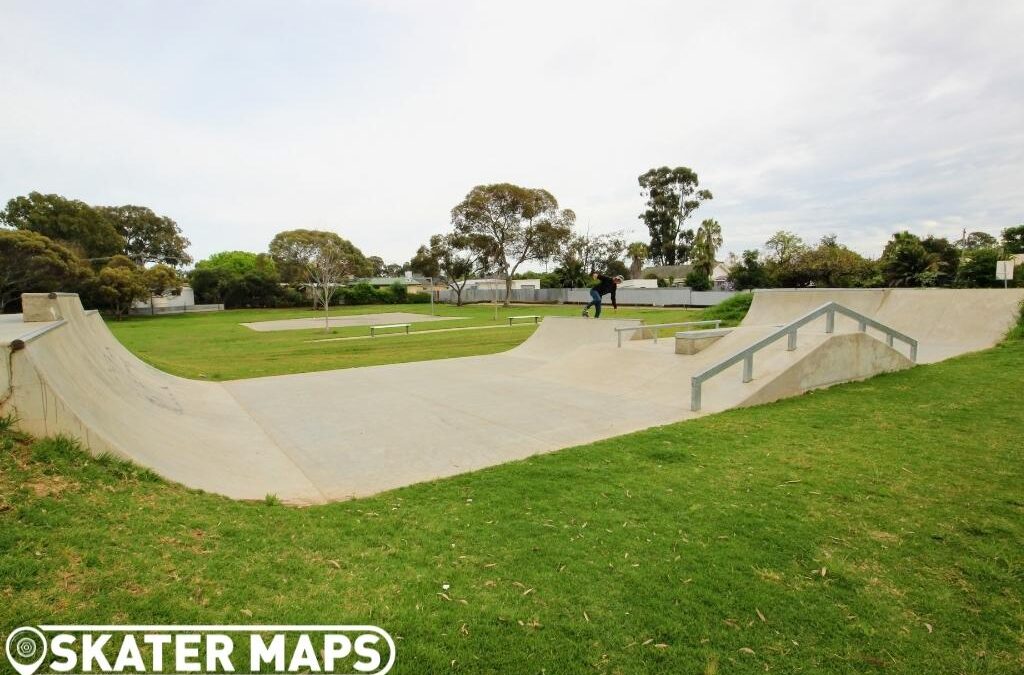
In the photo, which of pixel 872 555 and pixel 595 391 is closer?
pixel 872 555

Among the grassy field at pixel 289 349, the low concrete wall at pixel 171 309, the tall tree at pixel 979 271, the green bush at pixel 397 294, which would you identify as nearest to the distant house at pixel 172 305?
the low concrete wall at pixel 171 309

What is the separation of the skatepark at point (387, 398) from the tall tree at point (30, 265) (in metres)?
35.8

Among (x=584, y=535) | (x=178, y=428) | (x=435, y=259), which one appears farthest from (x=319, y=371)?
→ (x=435, y=259)

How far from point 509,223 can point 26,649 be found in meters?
54.7

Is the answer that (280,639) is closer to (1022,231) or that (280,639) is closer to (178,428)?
(178,428)

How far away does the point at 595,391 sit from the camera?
9.12m

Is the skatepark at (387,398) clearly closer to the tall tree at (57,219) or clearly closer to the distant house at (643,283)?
the distant house at (643,283)

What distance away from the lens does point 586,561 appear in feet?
11.0

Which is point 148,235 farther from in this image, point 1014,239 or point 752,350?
point 1014,239

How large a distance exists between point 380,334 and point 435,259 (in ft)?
119

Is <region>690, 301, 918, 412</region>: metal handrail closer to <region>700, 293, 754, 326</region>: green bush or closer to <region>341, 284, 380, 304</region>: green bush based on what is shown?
<region>700, 293, 754, 326</region>: green bush

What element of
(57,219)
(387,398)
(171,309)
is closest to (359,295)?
(171,309)

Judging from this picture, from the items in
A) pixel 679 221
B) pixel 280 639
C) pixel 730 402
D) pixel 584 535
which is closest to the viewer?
pixel 280 639

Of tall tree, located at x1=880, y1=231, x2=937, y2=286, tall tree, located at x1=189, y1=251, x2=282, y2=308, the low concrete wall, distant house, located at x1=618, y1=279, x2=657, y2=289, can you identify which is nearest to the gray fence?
distant house, located at x1=618, y1=279, x2=657, y2=289
